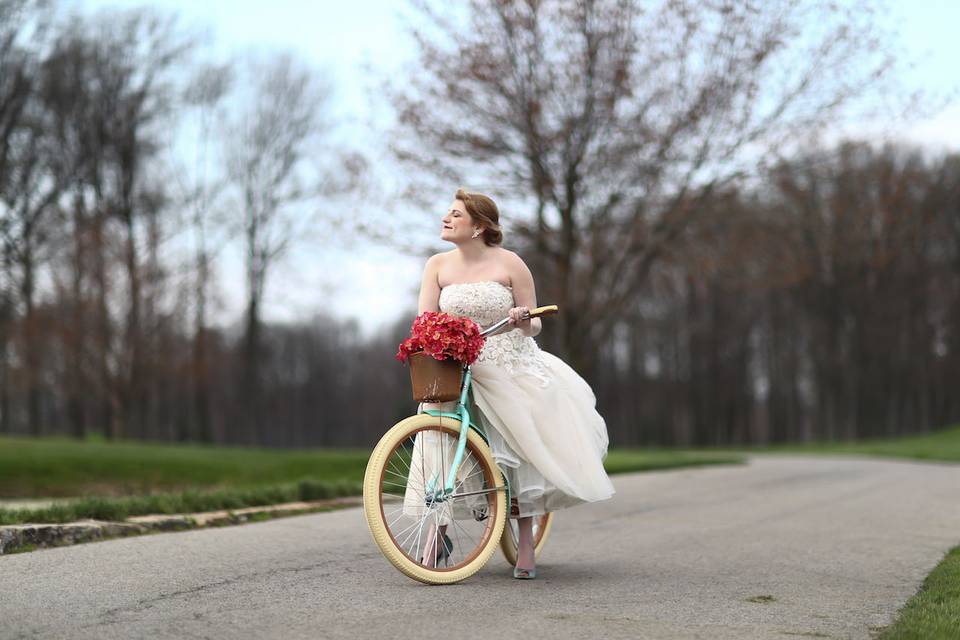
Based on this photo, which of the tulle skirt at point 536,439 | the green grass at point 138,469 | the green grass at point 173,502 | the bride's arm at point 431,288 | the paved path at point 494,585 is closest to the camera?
the paved path at point 494,585

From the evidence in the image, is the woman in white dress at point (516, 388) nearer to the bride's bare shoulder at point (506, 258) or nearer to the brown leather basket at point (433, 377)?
the bride's bare shoulder at point (506, 258)

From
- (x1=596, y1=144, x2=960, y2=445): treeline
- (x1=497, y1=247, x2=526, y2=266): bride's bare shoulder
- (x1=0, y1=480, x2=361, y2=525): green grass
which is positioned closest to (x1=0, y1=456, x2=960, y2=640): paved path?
(x1=0, y1=480, x2=361, y2=525): green grass

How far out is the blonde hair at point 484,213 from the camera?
255 inches

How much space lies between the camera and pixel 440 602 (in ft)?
17.4

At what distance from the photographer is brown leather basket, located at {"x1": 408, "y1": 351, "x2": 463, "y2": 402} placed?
19.5 feet

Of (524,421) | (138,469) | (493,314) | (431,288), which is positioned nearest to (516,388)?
(524,421)

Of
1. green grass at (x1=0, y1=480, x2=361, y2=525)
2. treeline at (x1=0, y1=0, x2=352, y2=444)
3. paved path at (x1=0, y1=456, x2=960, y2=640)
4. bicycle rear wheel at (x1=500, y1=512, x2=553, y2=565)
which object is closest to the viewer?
paved path at (x1=0, y1=456, x2=960, y2=640)

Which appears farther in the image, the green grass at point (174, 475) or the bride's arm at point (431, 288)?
the green grass at point (174, 475)

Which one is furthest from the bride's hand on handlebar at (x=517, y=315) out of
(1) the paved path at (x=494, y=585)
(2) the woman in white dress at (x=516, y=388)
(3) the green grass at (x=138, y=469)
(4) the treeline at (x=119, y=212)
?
(4) the treeline at (x=119, y=212)

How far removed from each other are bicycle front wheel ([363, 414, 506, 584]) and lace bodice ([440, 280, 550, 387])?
0.48 meters

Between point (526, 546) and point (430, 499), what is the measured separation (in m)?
0.72

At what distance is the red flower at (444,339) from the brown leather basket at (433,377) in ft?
0.12

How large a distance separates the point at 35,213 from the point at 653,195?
22.3m

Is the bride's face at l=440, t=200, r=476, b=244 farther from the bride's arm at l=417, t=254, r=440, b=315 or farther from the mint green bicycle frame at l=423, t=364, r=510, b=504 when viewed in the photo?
the mint green bicycle frame at l=423, t=364, r=510, b=504
